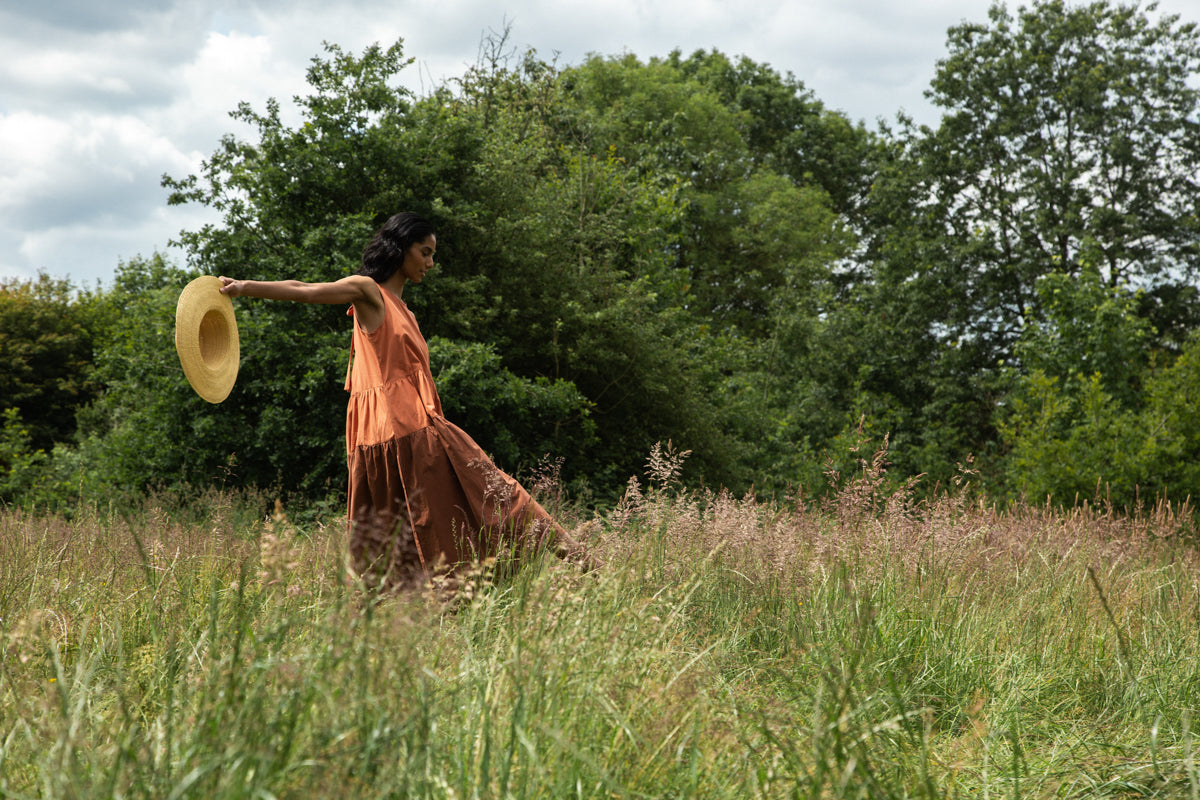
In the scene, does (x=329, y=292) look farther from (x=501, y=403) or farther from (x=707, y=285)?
(x=707, y=285)

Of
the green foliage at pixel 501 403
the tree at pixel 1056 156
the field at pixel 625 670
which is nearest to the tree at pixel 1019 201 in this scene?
the tree at pixel 1056 156

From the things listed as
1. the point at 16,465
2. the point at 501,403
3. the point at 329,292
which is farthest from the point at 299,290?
the point at 16,465

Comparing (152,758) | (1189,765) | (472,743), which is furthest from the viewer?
(1189,765)

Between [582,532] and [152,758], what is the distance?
244 cm

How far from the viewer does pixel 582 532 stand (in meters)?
4.19

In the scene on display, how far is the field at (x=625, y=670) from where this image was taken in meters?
1.90

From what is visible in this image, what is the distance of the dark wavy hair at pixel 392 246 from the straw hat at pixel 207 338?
24.8 inches

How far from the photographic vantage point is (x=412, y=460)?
13.5 ft

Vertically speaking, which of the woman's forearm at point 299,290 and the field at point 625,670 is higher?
the woman's forearm at point 299,290

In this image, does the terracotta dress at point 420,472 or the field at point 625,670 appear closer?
the field at point 625,670

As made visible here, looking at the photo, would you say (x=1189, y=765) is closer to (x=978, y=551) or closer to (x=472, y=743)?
(x=472, y=743)

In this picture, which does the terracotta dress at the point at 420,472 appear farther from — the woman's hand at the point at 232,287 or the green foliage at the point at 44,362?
the green foliage at the point at 44,362

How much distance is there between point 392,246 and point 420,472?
3.39 feet

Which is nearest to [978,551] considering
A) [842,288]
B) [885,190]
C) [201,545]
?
[201,545]
